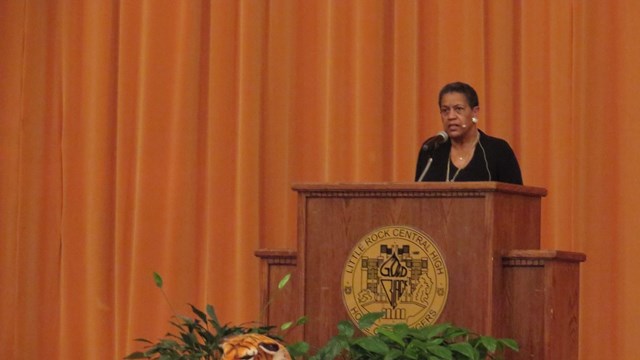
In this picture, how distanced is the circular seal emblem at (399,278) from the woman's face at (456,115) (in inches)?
26.8

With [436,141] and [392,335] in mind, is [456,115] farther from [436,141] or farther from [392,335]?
[392,335]

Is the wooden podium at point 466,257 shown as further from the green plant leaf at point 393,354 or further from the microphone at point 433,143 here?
the microphone at point 433,143

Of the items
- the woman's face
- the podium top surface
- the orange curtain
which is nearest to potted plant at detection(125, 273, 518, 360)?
the podium top surface

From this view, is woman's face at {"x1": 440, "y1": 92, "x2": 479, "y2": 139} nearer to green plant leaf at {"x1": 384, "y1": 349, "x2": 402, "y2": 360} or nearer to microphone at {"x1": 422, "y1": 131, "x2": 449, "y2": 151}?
microphone at {"x1": 422, "y1": 131, "x2": 449, "y2": 151}

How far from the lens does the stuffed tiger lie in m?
3.12

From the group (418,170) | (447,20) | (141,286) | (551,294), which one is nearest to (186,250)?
(141,286)

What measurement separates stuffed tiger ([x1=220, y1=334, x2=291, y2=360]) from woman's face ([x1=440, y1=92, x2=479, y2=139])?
1.18 meters

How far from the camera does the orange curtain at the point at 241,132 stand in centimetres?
540

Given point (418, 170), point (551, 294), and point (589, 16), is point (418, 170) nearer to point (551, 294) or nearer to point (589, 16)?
point (551, 294)

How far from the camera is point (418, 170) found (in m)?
4.14

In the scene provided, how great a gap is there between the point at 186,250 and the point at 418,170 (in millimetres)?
2050

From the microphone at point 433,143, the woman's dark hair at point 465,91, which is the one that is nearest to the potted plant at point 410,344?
the microphone at point 433,143

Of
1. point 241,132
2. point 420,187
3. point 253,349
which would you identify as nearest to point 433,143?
point 420,187

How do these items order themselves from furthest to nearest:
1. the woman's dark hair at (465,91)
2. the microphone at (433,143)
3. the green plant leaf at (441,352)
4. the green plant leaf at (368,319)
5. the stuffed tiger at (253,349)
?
the woman's dark hair at (465,91) → the microphone at (433,143) → the green plant leaf at (368,319) → the green plant leaf at (441,352) → the stuffed tiger at (253,349)
